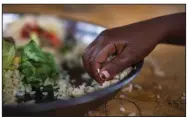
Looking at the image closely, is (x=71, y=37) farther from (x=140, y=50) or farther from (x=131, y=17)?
(x=140, y=50)

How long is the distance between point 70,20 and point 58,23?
0.03 m

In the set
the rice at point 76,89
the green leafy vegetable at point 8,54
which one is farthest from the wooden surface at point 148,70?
the green leafy vegetable at point 8,54

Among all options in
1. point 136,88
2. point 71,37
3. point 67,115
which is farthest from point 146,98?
point 71,37

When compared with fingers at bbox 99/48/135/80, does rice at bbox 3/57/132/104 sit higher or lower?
lower

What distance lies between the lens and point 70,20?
0.73 m

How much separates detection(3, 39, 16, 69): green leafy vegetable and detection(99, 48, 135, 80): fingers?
0.41ft

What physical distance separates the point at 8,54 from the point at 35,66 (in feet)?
0.16

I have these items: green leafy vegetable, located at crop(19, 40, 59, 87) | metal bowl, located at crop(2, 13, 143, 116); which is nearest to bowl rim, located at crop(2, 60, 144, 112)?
metal bowl, located at crop(2, 13, 143, 116)

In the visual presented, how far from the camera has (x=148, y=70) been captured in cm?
66

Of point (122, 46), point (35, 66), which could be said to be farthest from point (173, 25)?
point (35, 66)

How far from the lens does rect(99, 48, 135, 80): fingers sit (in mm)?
524

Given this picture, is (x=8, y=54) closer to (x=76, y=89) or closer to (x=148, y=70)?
(x=76, y=89)

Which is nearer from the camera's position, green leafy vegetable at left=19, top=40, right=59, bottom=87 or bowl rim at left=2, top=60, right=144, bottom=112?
bowl rim at left=2, top=60, right=144, bottom=112

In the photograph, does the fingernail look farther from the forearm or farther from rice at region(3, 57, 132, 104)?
the forearm
